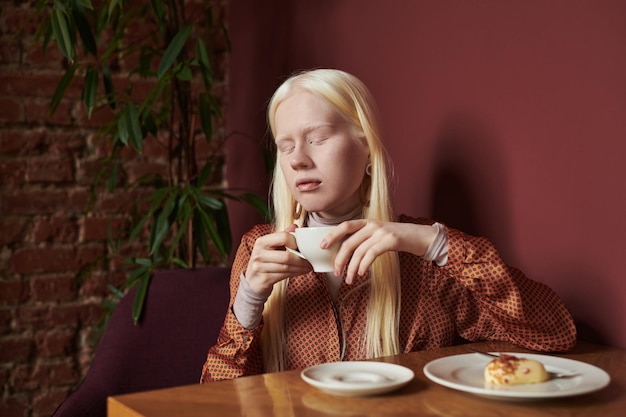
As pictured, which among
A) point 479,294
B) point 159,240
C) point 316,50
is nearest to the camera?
point 479,294

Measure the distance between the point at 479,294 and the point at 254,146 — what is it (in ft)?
4.37

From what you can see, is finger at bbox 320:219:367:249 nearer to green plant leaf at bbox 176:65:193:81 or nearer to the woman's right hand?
the woman's right hand

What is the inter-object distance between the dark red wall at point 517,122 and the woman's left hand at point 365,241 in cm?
37

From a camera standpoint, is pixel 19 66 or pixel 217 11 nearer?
pixel 19 66

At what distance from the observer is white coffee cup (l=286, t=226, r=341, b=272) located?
1.22 metres

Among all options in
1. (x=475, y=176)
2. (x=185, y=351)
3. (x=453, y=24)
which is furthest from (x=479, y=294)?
(x=185, y=351)

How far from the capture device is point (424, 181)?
1882 mm

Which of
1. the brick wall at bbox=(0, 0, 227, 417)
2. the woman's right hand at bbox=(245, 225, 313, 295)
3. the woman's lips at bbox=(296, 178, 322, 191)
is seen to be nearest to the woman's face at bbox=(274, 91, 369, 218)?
the woman's lips at bbox=(296, 178, 322, 191)

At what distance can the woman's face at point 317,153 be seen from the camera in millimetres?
1482

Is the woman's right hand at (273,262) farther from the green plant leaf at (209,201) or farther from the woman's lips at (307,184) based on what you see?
the green plant leaf at (209,201)

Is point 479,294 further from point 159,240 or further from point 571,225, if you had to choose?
point 159,240

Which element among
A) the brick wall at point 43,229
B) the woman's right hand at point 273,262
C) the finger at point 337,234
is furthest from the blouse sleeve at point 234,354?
the brick wall at point 43,229

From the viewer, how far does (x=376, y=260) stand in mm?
1527

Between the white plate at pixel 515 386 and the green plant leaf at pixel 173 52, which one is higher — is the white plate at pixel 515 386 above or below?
below
